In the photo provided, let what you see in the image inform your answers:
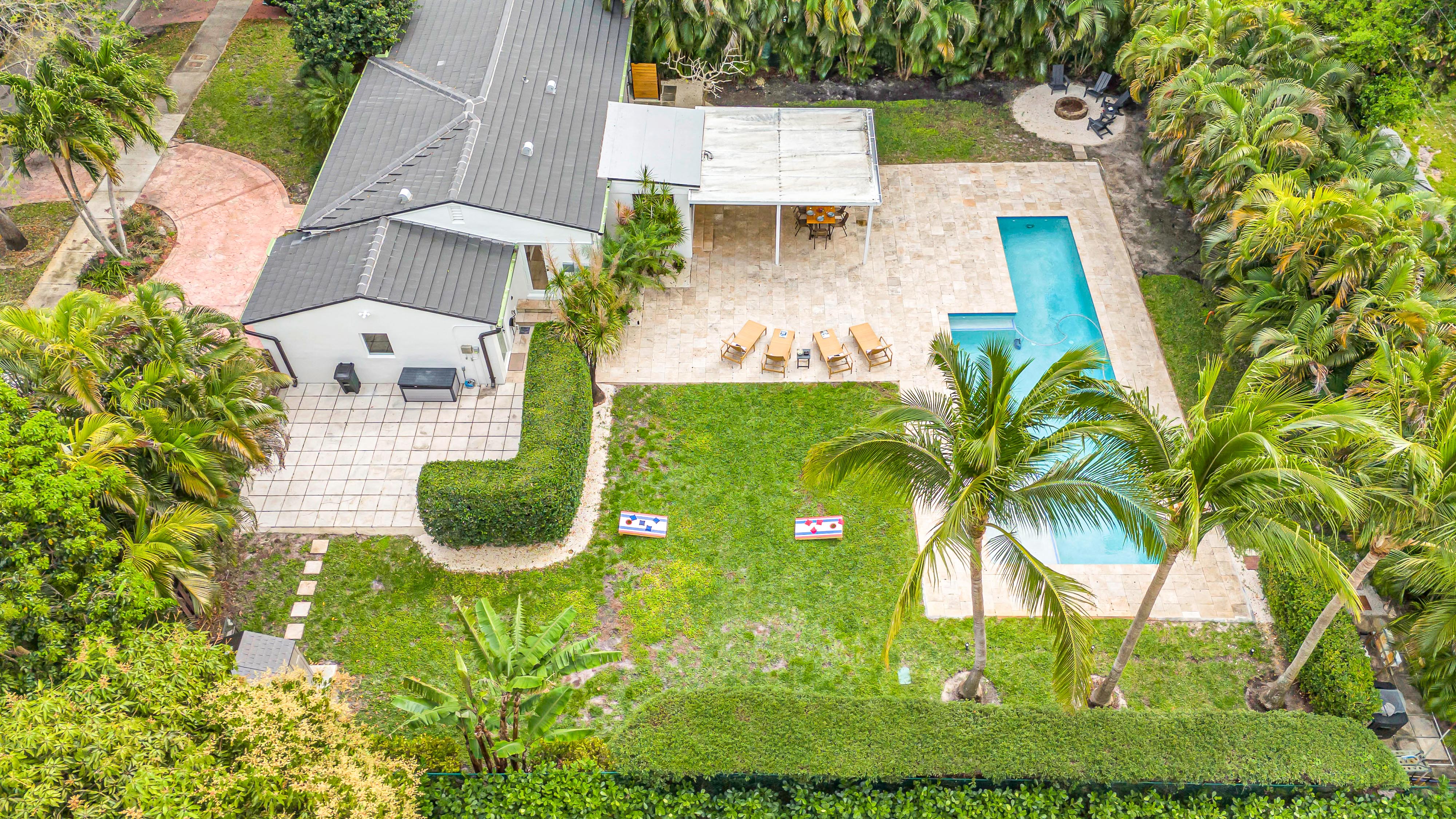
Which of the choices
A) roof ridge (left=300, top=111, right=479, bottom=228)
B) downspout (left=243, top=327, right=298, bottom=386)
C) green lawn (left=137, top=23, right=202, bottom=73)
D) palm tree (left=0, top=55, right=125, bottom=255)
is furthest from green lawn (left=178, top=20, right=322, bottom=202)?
downspout (left=243, top=327, right=298, bottom=386)

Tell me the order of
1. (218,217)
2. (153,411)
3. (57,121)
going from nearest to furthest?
1. (153,411)
2. (57,121)
3. (218,217)

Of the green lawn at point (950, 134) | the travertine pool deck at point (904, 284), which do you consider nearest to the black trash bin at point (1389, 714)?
the travertine pool deck at point (904, 284)

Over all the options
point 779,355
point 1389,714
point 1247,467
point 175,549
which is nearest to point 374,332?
point 175,549

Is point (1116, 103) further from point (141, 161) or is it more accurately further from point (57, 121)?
point (141, 161)

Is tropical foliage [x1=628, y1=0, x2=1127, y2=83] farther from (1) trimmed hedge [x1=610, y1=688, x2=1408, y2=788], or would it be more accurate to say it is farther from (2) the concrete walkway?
(1) trimmed hedge [x1=610, y1=688, x2=1408, y2=788]

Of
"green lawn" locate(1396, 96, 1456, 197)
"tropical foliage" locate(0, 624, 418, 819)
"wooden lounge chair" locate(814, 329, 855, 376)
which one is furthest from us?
"green lawn" locate(1396, 96, 1456, 197)

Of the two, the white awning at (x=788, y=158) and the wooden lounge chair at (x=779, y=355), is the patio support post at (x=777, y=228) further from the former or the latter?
the wooden lounge chair at (x=779, y=355)

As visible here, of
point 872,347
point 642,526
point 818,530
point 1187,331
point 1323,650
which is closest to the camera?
point 1323,650

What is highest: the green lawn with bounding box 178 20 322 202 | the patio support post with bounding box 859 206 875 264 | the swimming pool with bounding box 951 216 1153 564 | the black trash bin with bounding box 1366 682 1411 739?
the green lawn with bounding box 178 20 322 202
